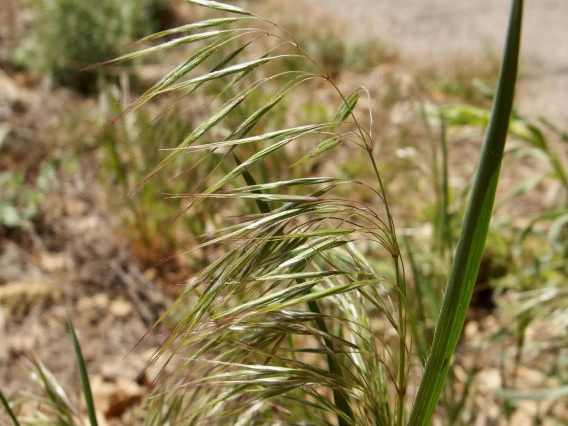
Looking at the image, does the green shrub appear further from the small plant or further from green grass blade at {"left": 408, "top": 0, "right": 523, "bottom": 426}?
green grass blade at {"left": 408, "top": 0, "right": 523, "bottom": 426}

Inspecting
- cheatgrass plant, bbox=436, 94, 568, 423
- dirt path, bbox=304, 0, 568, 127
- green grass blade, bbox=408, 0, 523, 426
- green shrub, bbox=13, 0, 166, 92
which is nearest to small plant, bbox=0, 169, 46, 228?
green shrub, bbox=13, 0, 166, 92

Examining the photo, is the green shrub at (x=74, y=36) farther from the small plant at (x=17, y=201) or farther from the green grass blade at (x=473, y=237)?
the green grass blade at (x=473, y=237)

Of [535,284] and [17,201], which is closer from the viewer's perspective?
[535,284]

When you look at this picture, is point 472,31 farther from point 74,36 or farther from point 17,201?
point 17,201

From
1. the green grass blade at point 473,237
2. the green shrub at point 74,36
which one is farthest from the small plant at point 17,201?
the green grass blade at point 473,237

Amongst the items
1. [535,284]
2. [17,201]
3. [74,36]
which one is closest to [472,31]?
[74,36]
